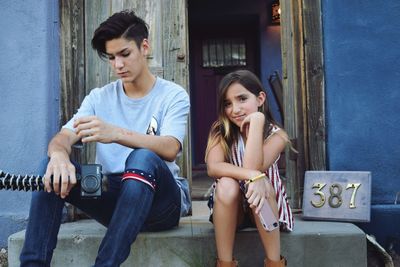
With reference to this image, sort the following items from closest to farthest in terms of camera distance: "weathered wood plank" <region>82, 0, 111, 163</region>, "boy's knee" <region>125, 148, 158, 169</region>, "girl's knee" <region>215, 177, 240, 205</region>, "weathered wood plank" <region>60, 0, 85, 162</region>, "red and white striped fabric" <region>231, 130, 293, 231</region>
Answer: "boy's knee" <region>125, 148, 158, 169</region>
"girl's knee" <region>215, 177, 240, 205</region>
"red and white striped fabric" <region>231, 130, 293, 231</region>
"weathered wood plank" <region>60, 0, 85, 162</region>
"weathered wood plank" <region>82, 0, 111, 163</region>

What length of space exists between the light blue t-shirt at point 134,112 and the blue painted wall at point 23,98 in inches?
30.1

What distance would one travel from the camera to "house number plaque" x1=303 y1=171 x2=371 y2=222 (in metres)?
2.84

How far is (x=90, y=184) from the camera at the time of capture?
1878 millimetres

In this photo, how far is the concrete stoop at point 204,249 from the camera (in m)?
2.46

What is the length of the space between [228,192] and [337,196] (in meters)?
1.07

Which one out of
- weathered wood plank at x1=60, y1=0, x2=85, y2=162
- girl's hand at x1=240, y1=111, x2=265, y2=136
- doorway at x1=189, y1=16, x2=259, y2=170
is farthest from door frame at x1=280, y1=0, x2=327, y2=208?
doorway at x1=189, y1=16, x2=259, y2=170

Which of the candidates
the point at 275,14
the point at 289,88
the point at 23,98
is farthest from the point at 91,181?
the point at 275,14

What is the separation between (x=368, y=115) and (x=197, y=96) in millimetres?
5109

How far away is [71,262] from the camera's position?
2.50 m

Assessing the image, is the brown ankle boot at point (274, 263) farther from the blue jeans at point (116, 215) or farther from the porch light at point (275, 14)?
the porch light at point (275, 14)

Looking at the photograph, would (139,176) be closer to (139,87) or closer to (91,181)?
(91,181)

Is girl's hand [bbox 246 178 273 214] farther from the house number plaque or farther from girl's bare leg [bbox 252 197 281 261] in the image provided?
the house number plaque

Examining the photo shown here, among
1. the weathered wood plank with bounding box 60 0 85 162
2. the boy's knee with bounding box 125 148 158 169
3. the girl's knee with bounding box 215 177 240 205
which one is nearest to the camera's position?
the boy's knee with bounding box 125 148 158 169

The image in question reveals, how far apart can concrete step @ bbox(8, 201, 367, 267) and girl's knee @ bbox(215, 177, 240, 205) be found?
412mm
